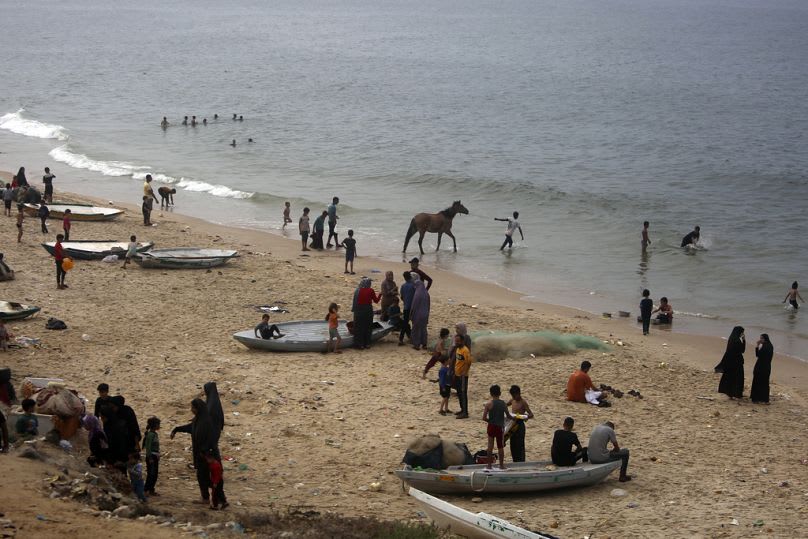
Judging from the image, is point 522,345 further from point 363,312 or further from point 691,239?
point 691,239

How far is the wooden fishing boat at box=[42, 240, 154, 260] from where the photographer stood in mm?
23062

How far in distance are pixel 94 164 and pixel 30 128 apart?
13.7m

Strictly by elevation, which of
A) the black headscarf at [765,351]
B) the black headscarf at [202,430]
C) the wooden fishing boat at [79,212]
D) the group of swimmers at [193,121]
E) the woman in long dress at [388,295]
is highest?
the group of swimmers at [193,121]

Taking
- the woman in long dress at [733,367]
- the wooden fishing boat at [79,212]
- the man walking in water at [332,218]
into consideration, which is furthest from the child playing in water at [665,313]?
the wooden fishing boat at [79,212]

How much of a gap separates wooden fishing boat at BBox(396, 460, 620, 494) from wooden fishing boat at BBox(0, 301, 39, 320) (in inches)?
351

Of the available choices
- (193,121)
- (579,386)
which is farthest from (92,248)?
(193,121)

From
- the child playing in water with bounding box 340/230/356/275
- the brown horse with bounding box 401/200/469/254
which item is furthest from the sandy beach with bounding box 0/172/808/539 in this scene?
the brown horse with bounding box 401/200/469/254

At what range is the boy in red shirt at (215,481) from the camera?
10.8 meters

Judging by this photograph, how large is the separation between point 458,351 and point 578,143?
132ft

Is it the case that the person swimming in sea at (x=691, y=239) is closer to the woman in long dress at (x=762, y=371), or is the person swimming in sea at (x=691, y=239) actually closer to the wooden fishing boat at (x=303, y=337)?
the woman in long dress at (x=762, y=371)

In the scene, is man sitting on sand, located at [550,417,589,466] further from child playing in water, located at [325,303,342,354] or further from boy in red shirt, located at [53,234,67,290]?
boy in red shirt, located at [53,234,67,290]

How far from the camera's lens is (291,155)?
48375 mm

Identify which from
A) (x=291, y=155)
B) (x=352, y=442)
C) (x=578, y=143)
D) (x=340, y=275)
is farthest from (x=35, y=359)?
(x=578, y=143)

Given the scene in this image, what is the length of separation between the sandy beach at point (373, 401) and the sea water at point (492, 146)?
4.95 meters
